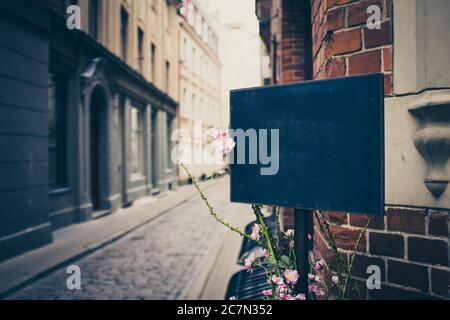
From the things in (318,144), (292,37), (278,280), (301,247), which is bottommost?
(278,280)

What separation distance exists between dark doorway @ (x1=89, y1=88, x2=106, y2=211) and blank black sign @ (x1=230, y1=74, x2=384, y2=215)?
10.5m

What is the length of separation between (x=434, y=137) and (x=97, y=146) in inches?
436

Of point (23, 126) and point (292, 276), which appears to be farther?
point (23, 126)

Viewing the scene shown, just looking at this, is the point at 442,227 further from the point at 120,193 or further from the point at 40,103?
the point at 120,193

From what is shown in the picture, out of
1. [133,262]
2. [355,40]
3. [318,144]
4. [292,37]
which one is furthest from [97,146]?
[318,144]

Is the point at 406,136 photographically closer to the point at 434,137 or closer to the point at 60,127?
the point at 434,137

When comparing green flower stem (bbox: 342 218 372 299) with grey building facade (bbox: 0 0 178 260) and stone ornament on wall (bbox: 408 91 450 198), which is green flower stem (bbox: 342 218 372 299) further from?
grey building facade (bbox: 0 0 178 260)

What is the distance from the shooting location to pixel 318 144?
1.31 m

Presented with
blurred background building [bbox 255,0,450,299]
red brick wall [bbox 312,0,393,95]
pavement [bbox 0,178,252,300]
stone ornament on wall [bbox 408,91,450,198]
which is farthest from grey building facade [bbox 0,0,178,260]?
stone ornament on wall [bbox 408,91,450,198]

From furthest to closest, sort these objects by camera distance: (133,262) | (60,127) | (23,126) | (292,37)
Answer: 1. (60,127)
2. (23,126)
3. (133,262)
4. (292,37)

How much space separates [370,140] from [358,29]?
2.48 ft

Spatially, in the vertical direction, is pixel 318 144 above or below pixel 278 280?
above

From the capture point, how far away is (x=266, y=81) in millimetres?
10141

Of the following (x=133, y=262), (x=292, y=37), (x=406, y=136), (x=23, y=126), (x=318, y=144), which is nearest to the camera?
(x=318, y=144)
